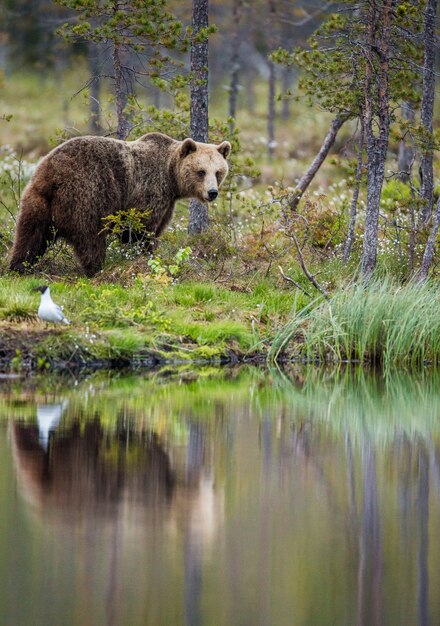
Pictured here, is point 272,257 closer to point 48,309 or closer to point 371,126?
point 371,126

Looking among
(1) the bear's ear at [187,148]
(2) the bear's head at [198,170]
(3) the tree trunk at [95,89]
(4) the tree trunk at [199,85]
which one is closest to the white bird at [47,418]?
(2) the bear's head at [198,170]

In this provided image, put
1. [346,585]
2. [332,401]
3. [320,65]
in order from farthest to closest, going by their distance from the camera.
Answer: [320,65] → [332,401] → [346,585]

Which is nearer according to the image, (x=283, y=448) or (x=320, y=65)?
(x=283, y=448)

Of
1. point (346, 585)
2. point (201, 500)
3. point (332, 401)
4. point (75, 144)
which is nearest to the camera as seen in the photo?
point (346, 585)

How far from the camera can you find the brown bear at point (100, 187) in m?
14.4

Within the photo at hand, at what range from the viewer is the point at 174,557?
6879mm

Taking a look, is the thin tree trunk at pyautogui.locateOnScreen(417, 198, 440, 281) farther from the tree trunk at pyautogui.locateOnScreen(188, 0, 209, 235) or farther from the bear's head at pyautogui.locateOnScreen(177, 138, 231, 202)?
the tree trunk at pyautogui.locateOnScreen(188, 0, 209, 235)

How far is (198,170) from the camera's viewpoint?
15.4m

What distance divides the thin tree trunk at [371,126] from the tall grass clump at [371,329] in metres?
0.90

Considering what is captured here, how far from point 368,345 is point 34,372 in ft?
15.0

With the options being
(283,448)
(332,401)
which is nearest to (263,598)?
(283,448)

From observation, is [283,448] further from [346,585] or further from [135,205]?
[135,205]

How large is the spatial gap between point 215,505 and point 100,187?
7.60m

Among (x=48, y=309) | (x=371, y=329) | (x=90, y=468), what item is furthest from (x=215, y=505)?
(x=371, y=329)
